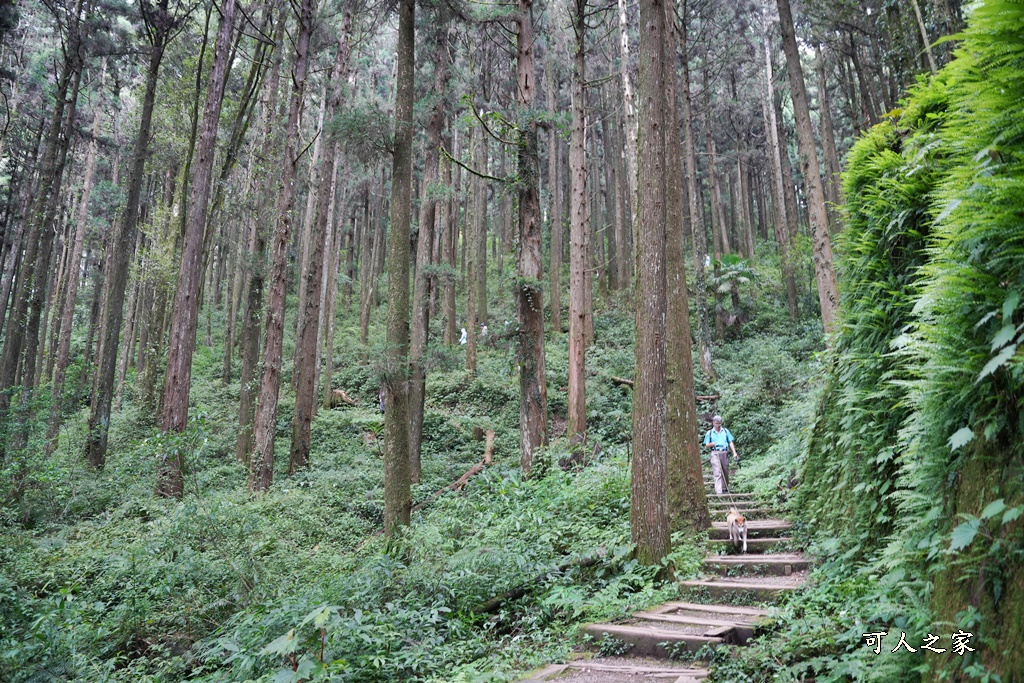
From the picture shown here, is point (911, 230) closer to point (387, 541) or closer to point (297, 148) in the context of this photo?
point (387, 541)

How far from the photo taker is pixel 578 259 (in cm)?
1514

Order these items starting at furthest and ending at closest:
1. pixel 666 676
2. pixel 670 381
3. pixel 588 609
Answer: pixel 670 381, pixel 588 609, pixel 666 676

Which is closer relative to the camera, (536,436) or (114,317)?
(536,436)

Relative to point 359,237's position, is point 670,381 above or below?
below

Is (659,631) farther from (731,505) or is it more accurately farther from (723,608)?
(731,505)

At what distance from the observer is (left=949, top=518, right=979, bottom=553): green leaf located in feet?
8.63

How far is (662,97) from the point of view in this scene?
25.1ft

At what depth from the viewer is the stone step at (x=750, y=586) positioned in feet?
19.9

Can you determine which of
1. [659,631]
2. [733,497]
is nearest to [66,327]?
[733,497]

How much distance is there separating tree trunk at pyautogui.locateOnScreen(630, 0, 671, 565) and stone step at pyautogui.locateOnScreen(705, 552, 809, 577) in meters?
0.79

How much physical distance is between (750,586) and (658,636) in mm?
1517

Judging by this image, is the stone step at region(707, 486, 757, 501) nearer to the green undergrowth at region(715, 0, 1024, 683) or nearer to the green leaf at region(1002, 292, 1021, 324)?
the green undergrowth at region(715, 0, 1024, 683)

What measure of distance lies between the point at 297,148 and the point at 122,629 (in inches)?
429

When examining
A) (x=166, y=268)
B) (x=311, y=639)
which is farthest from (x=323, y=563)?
(x=166, y=268)
